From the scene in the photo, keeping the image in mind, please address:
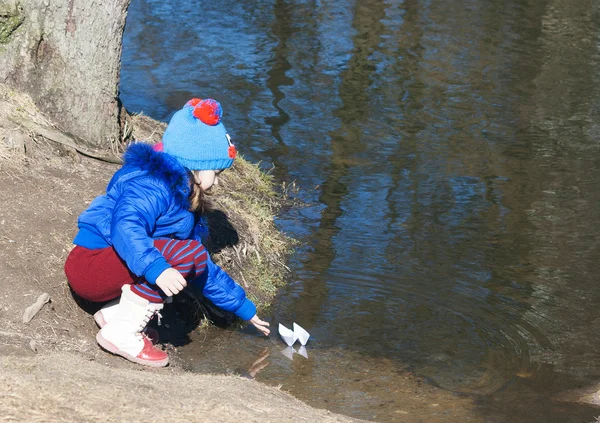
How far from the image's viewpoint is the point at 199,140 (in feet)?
14.9

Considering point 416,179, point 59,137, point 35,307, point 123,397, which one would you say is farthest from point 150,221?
point 416,179

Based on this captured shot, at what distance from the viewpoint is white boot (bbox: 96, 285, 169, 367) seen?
14.7ft

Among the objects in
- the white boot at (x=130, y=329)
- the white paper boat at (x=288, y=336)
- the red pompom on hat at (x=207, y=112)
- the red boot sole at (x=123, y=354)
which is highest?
the red pompom on hat at (x=207, y=112)

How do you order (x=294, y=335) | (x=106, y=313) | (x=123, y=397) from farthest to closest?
(x=294, y=335) → (x=106, y=313) → (x=123, y=397)

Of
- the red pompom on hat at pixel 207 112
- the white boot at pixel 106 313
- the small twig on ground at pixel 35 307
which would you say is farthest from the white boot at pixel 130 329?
the red pompom on hat at pixel 207 112

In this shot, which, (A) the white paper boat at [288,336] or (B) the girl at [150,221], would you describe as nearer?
(B) the girl at [150,221]

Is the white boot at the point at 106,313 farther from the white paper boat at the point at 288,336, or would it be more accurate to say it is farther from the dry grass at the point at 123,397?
the white paper boat at the point at 288,336

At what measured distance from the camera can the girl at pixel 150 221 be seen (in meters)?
4.44

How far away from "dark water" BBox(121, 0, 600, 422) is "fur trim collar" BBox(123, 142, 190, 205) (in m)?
1.02

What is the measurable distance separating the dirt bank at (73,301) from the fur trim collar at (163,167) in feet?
2.89

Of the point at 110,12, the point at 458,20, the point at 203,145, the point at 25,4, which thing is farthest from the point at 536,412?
the point at 458,20

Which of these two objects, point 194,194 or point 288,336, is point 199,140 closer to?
point 194,194

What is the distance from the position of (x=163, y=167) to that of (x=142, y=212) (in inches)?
9.9

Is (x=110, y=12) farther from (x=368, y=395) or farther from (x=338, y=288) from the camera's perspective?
(x=368, y=395)
